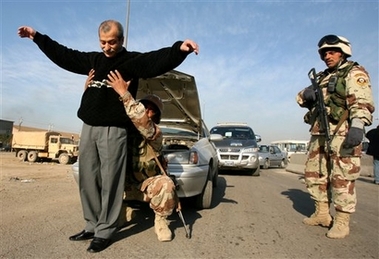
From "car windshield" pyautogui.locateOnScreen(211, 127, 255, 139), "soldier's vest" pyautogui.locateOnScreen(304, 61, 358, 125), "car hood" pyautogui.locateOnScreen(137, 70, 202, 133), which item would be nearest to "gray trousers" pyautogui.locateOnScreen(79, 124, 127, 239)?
"car hood" pyautogui.locateOnScreen(137, 70, 202, 133)

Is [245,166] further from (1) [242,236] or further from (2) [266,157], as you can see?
(2) [266,157]

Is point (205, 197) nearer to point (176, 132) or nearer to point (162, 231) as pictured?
point (162, 231)

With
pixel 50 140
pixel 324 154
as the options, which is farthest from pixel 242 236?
pixel 50 140

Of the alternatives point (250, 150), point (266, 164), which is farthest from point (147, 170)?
point (266, 164)

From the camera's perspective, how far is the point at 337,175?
3.34 m

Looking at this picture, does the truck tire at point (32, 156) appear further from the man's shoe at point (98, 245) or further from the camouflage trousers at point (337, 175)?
the camouflage trousers at point (337, 175)

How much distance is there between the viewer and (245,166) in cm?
1030

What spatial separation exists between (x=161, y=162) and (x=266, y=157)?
16.2 meters

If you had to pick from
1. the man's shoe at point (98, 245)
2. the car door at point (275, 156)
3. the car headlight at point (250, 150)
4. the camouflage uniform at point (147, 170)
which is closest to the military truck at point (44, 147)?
the car headlight at point (250, 150)

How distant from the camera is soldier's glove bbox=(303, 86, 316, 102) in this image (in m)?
3.61

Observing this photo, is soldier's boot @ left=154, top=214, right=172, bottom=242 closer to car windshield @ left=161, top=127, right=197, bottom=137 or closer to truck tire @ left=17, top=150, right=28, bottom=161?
car windshield @ left=161, top=127, right=197, bottom=137

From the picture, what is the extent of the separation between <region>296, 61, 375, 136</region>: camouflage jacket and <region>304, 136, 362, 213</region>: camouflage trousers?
0.21 metres

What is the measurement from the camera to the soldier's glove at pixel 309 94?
11.9 ft

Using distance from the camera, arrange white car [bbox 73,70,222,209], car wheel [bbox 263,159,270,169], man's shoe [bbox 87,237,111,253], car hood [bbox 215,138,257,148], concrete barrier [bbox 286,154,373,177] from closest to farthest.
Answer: man's shoe [bbox 87,237,111,253]
white car [bbox 73,70,222,209]
car hood [bbox 215,138,257,148]
concrete barrier [bbox 286,154,373,177]
car wheel [bbox 263,159,270,169]
